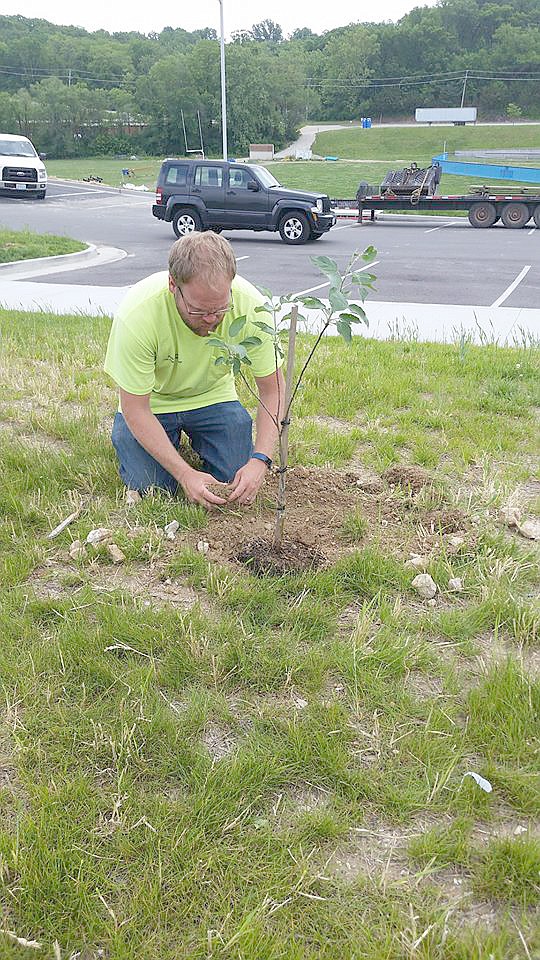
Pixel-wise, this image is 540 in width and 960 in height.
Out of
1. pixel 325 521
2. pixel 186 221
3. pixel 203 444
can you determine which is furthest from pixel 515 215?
pixel 325 521

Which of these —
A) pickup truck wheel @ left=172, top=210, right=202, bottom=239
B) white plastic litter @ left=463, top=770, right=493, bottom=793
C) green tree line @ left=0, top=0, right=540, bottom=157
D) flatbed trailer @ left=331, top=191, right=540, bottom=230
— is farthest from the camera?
green tree line @ left=0, top=0, right=540, bottom=157

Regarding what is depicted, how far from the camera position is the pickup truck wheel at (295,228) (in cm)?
1675

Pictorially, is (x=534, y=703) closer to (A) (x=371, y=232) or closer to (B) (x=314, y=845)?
(B) (x=314, y=845)

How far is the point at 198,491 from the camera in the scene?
3.36 m

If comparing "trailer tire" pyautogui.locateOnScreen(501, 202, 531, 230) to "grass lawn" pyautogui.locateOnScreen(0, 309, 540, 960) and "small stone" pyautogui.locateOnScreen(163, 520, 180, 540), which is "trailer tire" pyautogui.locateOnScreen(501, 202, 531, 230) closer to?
"grass lawn" pyautogui.locateOnScreen(0, 309, 540, 960)

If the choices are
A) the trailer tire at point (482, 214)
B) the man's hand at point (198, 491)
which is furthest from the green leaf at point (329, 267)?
the trailer tire at point (482, 214)

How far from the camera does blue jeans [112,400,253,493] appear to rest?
12.2ft

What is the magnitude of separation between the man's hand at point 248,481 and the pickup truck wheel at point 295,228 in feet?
47.9

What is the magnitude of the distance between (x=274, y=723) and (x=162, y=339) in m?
1.84

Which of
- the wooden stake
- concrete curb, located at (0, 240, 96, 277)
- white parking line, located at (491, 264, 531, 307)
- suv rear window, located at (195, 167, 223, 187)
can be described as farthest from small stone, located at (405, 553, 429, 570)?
suv rear window, located at (195, 167, 223, 187)

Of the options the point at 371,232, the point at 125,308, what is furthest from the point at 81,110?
the point at 125,308

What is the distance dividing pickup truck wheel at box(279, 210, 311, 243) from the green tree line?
176 ft

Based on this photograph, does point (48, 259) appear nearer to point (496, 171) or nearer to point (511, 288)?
→ point (511, 288)

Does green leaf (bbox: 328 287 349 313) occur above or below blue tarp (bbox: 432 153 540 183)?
below
